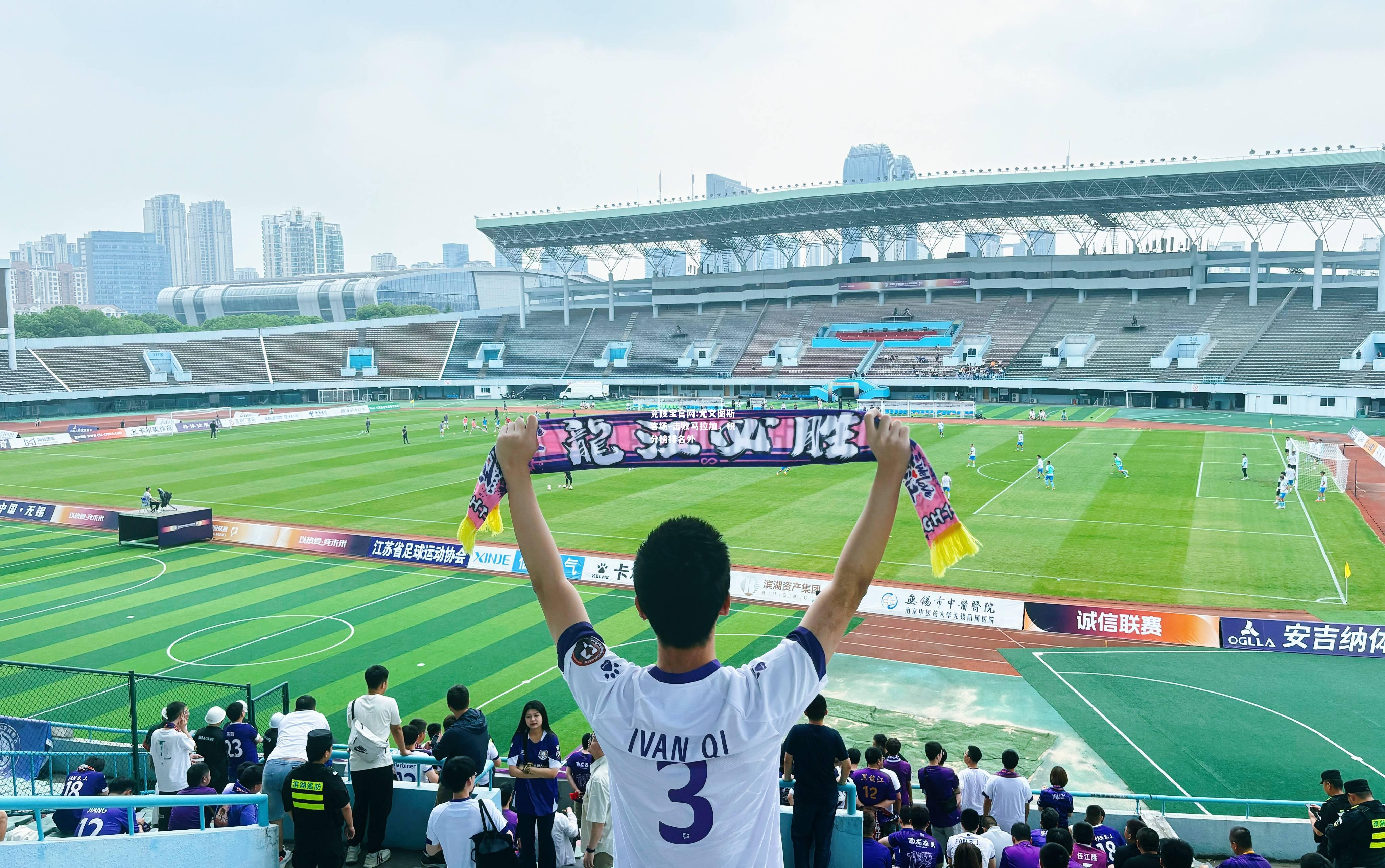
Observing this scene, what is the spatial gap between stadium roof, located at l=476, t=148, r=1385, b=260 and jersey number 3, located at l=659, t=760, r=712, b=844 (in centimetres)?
7931

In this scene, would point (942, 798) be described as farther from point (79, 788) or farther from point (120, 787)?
point (79, 788)

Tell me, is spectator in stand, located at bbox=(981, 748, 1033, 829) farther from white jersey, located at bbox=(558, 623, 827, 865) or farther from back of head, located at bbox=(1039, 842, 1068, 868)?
white jersey, located at bbox=(558, 623, 827, 865)

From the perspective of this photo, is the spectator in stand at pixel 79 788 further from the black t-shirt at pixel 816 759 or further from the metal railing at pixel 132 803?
the black t-shirt at pixel 816 759

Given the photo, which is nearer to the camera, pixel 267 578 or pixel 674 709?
pixel 674 709

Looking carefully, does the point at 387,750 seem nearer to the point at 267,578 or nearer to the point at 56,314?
the point at 267,578

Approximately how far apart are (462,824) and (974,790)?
6.21 meters

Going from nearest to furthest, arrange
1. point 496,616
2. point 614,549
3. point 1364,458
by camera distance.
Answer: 1. point 496,616
2. point 614,549
3. point 1364,458

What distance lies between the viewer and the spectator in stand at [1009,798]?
9.91 metres

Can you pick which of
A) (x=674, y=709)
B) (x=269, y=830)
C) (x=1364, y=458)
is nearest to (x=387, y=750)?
(x=269, y=830)

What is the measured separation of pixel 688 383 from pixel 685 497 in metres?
57.8

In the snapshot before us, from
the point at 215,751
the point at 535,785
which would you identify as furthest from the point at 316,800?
the point at 215,751

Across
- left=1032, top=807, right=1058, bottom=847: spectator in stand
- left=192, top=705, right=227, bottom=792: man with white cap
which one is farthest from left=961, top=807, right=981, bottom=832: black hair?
left=192, top=705, right=227, bottom=792: man with white cap

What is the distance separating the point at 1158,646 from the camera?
2041 centimetres

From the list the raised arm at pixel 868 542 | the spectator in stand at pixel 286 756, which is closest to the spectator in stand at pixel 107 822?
the spectator in stand at pixel 286 756
